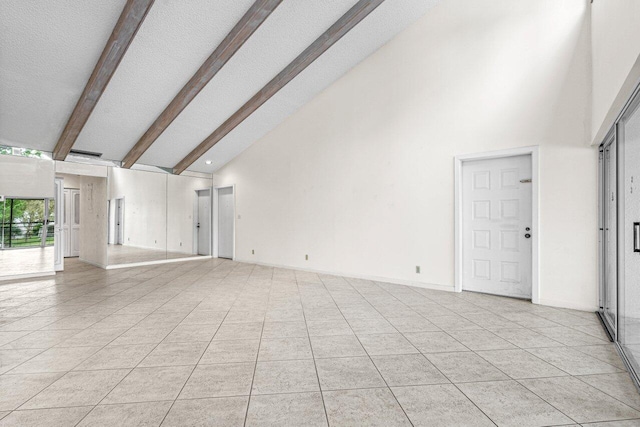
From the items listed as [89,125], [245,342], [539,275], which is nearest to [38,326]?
[245,342]

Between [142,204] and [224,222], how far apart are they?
205cm

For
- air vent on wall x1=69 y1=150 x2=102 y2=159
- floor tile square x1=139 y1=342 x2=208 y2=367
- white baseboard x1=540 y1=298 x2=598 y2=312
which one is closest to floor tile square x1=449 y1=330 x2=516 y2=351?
white baseboard x1=540 y1=298 x2=598 y2=312

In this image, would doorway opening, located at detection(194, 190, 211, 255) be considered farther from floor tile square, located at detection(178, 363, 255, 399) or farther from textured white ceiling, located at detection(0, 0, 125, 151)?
floor tile square, located at detection(178, 363, 255, 399)

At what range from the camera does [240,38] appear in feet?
15.3

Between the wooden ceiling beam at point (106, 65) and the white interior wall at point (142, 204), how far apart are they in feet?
4.83

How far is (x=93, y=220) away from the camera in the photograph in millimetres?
8086

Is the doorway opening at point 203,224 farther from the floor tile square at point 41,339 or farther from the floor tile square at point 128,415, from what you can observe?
the floor tile square at point 128,415

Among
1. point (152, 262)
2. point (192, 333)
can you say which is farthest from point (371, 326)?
point (152, 262)

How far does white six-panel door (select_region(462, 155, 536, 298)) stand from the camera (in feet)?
14.8

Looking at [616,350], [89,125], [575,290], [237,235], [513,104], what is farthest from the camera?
[237,235]

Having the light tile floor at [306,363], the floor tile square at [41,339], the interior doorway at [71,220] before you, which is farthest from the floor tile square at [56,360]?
the interior doorway at [71,220]

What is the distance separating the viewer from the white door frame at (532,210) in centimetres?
428

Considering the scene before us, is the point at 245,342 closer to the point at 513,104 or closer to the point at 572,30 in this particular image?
the point at 513,104

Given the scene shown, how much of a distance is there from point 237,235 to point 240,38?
5.10 m
